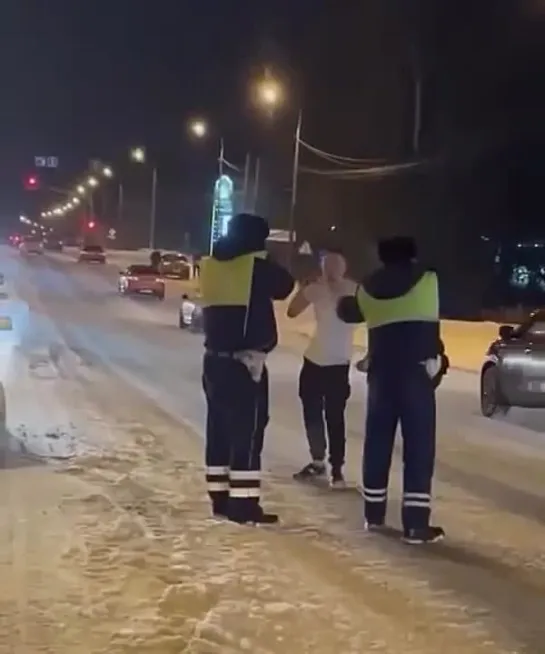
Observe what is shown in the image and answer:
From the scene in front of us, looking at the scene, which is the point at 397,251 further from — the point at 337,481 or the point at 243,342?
the point at 337,481

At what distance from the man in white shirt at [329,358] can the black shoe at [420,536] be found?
2.01 m

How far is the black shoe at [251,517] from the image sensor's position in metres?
9.55

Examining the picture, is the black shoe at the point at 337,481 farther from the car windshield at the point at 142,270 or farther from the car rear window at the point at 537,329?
the car windshield at the point at 142,270

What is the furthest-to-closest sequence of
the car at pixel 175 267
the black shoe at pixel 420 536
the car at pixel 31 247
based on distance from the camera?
the car at pixel 31 247
the car at pixel 175 267
the black shoe at pixel 420 536

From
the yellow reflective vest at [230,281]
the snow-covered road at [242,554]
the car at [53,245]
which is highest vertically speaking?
the car at [53,245]

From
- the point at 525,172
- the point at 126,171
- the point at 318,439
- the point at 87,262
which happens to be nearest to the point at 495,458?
the point at 318,439

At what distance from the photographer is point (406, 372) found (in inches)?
365

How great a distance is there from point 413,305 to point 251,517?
184 centimetres

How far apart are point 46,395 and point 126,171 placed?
12720cm

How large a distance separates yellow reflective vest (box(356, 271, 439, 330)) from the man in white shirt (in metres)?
1.60

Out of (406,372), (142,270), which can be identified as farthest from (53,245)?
(406,372)

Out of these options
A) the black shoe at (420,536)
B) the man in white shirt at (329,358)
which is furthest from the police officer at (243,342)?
the man in white shirt at (329,358)

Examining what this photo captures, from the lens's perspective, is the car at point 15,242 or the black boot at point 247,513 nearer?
the black boot at point 247,513

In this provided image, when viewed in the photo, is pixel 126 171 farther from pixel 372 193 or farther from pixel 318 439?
pixel 318 439
